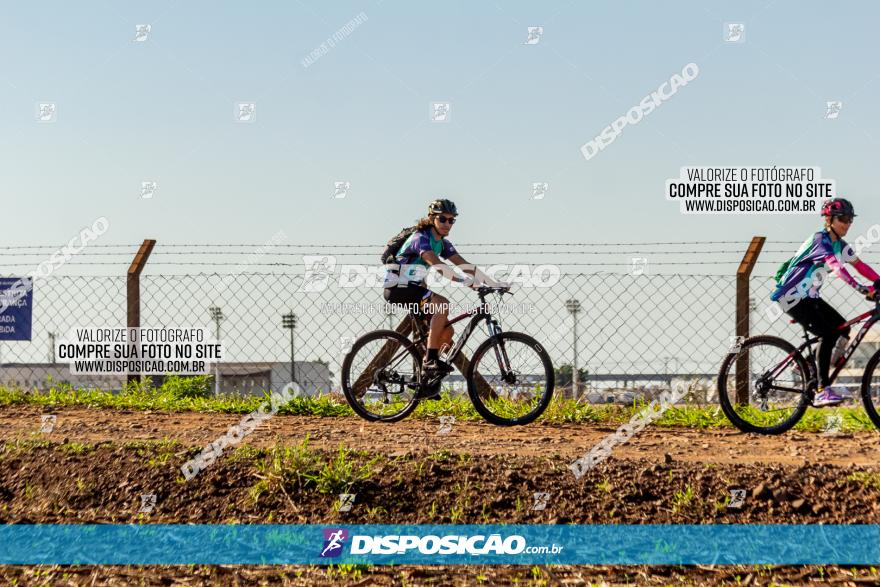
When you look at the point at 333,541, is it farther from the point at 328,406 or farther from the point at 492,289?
the point at 328,406

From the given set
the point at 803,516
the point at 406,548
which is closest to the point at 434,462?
the point at 406,548

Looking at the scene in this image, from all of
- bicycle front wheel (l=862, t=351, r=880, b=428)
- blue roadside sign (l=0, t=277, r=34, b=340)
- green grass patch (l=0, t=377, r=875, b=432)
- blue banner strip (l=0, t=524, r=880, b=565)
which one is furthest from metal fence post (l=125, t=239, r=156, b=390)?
bicycle front wheel (l=862, t=351, r=880, b=428)

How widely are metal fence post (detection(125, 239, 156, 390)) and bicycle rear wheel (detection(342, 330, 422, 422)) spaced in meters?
3.96

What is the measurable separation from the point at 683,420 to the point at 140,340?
6.72 meters

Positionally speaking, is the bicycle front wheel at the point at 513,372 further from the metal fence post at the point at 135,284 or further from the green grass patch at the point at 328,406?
the metal fence post at the point at 135,284

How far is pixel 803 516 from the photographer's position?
5227 mm

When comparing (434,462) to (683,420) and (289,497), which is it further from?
(683,420)

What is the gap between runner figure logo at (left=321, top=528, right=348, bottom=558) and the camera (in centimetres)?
487

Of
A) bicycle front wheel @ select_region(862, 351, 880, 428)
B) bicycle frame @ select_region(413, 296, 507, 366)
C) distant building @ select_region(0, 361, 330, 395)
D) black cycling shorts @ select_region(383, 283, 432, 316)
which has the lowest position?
distant building @ select_region(0, 361, 330, 395)

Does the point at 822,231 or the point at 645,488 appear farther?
the point at 822,231

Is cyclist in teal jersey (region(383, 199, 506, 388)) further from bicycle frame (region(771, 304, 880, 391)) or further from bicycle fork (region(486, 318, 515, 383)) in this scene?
bicycle frame (region(771, 304, 880, 391))

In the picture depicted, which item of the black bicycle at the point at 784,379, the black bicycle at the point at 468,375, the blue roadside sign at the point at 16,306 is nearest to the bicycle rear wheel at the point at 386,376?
the black bicycle at the point at 468,375

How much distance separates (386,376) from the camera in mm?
8055

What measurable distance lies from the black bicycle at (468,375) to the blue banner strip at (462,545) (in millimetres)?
2711
